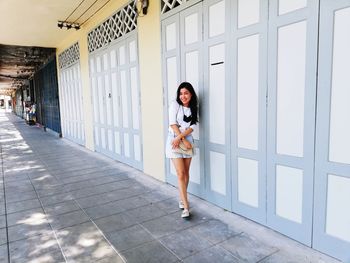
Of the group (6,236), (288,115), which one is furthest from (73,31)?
(288,115)

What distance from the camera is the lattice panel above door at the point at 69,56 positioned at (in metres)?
7.84

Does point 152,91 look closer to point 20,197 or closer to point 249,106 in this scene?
point 249,106

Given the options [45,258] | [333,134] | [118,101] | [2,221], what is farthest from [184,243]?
[118,101]

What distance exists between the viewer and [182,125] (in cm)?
314

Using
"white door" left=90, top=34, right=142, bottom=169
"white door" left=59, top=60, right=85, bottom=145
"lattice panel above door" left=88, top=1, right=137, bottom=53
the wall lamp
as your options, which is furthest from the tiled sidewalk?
the wall lamp

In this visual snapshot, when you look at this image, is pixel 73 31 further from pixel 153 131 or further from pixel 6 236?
pixel 6 236

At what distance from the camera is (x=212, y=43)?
318cm

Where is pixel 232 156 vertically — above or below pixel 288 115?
below

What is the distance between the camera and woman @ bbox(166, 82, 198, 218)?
122 inches

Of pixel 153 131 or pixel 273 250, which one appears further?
pixel 153 131

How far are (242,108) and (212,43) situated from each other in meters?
0.87

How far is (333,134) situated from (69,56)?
8.07 m

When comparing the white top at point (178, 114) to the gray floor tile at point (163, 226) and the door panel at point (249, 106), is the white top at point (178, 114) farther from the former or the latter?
the gray floor tile at point (163, 226)

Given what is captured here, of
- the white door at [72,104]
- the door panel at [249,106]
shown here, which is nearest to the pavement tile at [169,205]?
the door panel at [249,106]
